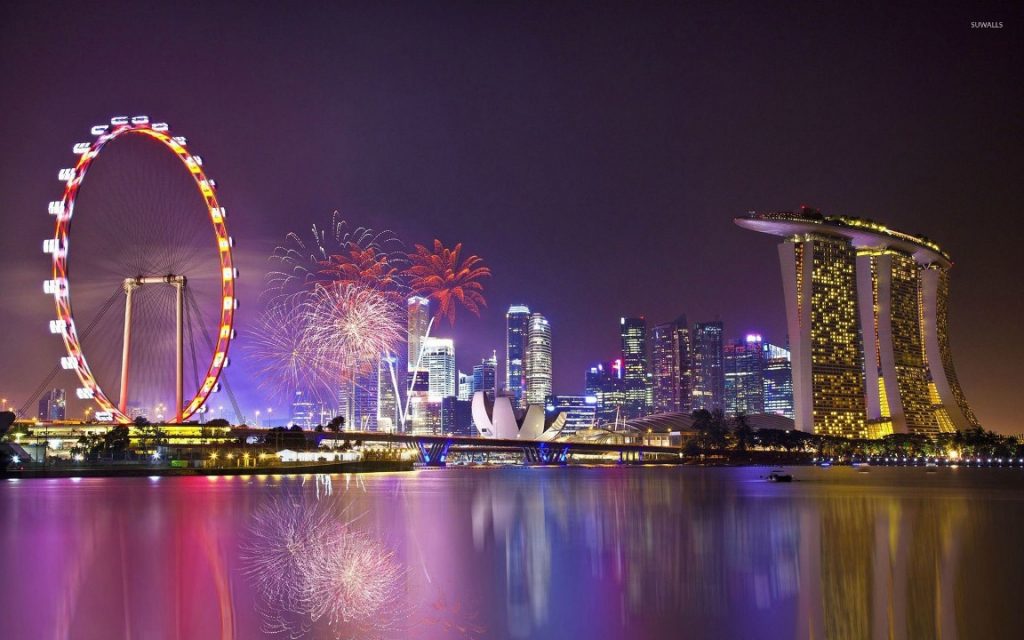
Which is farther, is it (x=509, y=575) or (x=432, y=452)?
(x=432, y=452)

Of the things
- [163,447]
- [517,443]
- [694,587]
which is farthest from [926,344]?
[694,587]

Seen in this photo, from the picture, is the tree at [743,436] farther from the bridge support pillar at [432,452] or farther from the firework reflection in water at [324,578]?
the firework reflection in water at [324,578]

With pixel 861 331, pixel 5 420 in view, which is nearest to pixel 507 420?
pixel 861 331

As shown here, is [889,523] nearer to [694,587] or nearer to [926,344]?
[694,587]

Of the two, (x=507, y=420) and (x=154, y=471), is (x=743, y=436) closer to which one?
(x=507, y=420)

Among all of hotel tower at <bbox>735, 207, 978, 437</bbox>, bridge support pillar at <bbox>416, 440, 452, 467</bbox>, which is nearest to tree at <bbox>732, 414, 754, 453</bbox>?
hotel tower at <bbox>735, 207, 978, 437</bbox>
